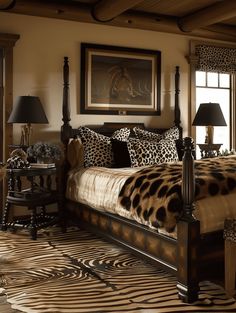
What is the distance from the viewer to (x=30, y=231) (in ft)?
13.3

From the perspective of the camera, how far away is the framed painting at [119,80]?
511 cm

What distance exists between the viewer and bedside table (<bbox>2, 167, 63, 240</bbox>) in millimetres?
4070

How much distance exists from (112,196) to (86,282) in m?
0.82

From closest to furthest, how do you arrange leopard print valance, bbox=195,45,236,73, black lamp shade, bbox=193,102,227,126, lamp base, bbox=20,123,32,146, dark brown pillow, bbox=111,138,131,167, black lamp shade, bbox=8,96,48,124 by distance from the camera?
black lamp shade, bbox=8,96,48,124
dark brown pillow, bbox=111,138,131,167
lamp base, bbox=20,123,32,146
black lamp shade, bbox=193,102,227,126
leopard print valance, bbox=195,45,236,73

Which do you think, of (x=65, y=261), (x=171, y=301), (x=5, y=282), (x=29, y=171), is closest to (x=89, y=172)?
(x=29, y=171)

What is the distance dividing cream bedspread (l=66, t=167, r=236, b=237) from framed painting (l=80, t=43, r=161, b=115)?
119 cm

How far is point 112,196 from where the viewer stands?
3428mm

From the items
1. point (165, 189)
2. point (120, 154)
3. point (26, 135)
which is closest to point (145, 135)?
point (120, 154)

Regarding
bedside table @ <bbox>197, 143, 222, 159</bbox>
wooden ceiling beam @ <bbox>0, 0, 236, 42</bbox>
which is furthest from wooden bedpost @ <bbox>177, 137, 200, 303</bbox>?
wooden ceiling beam @ <bbox>0, 0, 236, 42</bbox>

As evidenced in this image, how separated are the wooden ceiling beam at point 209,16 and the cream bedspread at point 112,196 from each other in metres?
2.30

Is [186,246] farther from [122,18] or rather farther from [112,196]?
[122,18]

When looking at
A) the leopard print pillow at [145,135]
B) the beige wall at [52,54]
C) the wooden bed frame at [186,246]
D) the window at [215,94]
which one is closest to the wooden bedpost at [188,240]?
the wooden bed frame at [186,246]

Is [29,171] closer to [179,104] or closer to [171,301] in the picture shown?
[171,301]

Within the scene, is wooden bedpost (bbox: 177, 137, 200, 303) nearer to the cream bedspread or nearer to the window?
the cream bedspread
